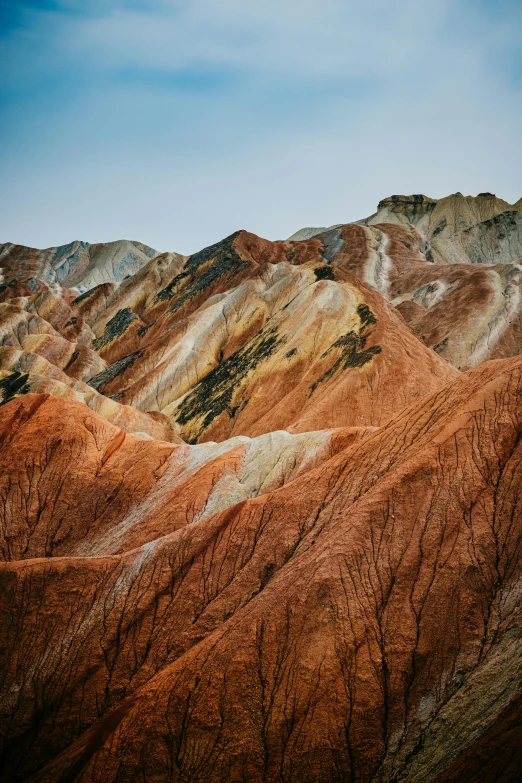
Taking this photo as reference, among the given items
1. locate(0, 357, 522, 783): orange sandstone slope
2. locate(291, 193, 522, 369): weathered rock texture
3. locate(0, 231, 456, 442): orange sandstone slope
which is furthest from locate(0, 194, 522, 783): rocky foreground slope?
locate(291, 193, 522, 369): weathered rock texture

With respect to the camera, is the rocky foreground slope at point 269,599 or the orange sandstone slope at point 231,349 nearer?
the rocky foreground slope at point 269,599

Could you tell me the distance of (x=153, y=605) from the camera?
2534 centimetres

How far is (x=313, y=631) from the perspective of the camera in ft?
65.8

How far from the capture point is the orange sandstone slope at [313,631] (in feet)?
57.7

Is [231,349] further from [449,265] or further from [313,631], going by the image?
[313,631]

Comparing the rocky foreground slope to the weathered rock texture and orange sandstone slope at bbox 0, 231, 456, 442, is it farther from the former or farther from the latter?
the weathered rock texture

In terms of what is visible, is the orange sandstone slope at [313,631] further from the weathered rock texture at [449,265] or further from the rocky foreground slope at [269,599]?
the weathered rock texture at [449,265]

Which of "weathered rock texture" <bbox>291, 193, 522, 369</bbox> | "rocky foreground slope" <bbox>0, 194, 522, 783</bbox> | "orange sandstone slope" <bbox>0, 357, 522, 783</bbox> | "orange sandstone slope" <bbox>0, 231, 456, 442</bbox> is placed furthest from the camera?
"weathered rock texture" <bbox>291, 193, 522, 369</bbox>

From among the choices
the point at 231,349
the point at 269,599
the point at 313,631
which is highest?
the point at 231,349

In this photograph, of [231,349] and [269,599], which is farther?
[231,349]

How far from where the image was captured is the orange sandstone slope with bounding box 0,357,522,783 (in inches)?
693

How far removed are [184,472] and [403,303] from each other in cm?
7223

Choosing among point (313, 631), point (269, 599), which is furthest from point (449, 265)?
point (313, 631)

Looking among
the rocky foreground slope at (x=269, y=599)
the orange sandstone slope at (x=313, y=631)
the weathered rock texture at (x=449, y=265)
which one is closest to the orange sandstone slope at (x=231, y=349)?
the weathered rock texture at (x=449, y=265)
